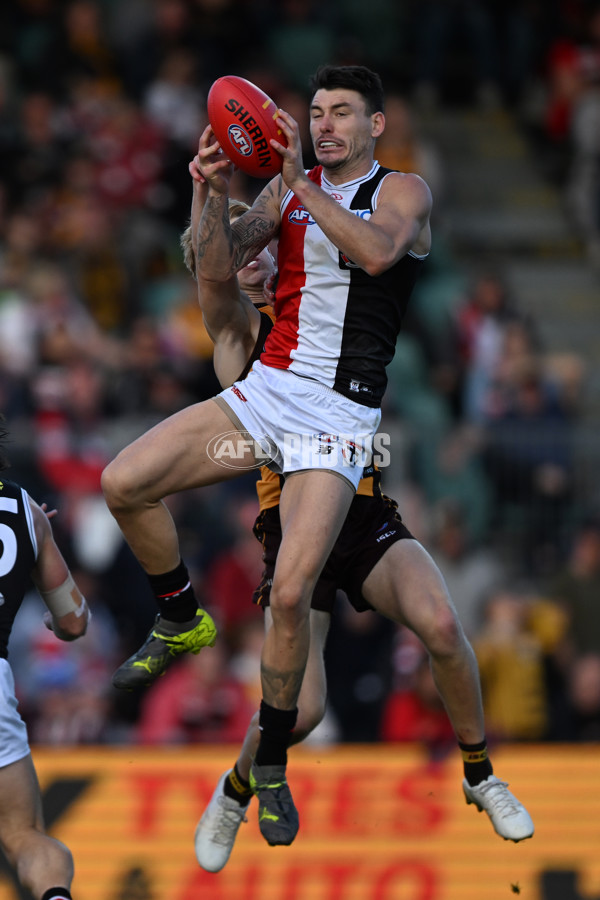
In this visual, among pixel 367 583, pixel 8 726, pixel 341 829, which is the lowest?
pixel 341 829

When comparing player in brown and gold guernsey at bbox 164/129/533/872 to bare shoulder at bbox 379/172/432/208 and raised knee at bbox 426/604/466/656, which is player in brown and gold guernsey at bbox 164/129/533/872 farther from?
bare shoulder at bbox 379/172/432/208

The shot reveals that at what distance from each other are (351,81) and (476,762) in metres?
3.05

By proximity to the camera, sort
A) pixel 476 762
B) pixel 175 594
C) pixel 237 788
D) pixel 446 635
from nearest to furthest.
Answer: pixel 446 635 < pixel 175 594 < pixel 476 762 < pixel 237 788

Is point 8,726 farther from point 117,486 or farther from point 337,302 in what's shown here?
point 337,302

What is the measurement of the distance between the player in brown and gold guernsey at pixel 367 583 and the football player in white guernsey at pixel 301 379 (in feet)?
1.16

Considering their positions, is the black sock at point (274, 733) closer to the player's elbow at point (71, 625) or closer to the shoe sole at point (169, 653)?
the shoe sole at point (169, 653)

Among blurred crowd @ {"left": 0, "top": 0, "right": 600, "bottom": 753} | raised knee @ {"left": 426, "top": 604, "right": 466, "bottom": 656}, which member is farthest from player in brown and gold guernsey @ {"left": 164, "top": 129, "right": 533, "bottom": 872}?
blurred crowd @ {"left": 0, "top": 0, "right": 600, "bottom": 753}

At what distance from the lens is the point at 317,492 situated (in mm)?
5840

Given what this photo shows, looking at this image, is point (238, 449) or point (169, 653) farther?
point (169, 653)

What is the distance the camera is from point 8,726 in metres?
5.95

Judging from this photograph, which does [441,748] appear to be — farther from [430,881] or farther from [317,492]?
[317,492]

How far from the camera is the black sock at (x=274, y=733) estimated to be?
5.96m

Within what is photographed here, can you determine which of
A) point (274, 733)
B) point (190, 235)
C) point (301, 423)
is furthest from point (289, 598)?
point (190, 235)

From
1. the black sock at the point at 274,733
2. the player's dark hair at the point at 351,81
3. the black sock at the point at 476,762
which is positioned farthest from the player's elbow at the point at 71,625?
the player's dark hair at the point at 351,81
